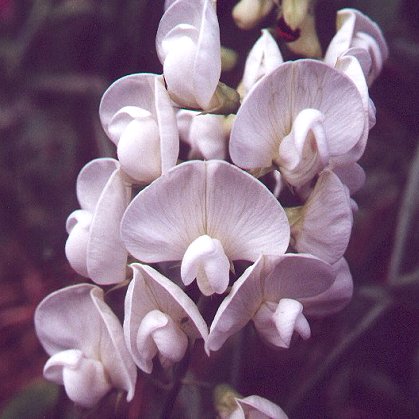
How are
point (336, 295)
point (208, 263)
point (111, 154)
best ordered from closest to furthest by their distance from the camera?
point (208, 263) < point (336, 295) < point (111, 154)

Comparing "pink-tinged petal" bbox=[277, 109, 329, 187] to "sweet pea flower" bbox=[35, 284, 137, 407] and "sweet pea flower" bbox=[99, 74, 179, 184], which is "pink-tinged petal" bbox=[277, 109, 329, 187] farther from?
"sweet pea flower" bbox=[35, 284, 137, 407]

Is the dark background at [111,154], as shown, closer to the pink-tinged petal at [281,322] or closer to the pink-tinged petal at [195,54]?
the pink-tinged petal at [281,322]

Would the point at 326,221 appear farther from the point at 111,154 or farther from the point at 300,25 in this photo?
the point at 111,154

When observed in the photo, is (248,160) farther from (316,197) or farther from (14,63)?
(14,63)

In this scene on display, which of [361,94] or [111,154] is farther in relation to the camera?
[111,154]

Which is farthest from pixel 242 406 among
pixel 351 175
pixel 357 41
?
pixel 357 41

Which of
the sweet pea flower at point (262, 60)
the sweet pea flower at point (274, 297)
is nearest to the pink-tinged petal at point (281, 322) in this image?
the sweet pea flower at point (274, 297)
